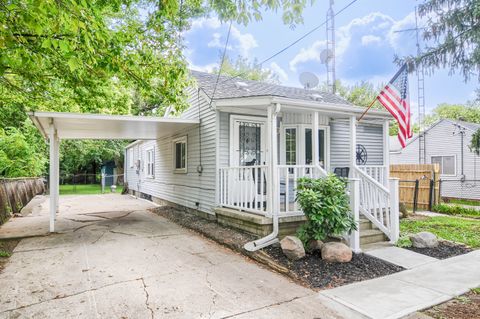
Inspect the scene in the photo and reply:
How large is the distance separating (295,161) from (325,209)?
3359mm

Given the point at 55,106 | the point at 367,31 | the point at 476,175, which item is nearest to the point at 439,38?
the point at 55,106

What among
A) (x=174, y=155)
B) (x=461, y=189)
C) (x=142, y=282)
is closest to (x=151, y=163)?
(x=174, y=155)

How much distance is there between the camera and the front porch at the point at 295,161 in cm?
551

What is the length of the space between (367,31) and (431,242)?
21.5m

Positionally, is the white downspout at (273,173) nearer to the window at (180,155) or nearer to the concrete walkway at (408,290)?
the concrete walkway at (408,290)

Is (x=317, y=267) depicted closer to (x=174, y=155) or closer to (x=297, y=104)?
(x=297, y=104)

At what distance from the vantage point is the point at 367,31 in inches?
886

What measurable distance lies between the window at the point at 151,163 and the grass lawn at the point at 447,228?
971 cm

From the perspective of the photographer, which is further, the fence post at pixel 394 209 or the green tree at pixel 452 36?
the fence post at pixel 394 209

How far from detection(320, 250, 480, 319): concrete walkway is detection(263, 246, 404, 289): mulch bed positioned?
17 centimetres

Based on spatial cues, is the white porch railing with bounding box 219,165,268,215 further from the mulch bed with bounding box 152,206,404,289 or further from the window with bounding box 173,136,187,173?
the window with bounding box 173,136,187,173

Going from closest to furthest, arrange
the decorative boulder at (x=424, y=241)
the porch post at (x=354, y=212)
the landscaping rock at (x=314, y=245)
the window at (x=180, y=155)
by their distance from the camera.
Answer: the landscaping rock at (x=314, y=245), the porch post at (x=354, y=212), the decorative boulder at (x=424, y=241), the window at (x=180, y=155)

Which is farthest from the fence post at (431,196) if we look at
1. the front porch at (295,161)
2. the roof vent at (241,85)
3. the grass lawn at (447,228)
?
the roof vent at (241,85)

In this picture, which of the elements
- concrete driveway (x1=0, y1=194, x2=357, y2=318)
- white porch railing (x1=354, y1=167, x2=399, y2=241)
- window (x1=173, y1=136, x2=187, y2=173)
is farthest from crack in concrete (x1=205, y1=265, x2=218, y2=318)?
window (x1=173, y1=136, x2=187, y2=173)
